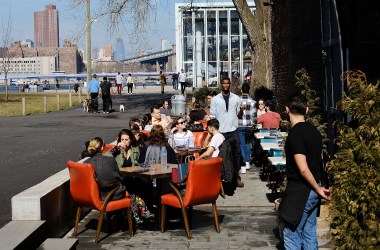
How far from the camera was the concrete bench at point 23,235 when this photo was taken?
6.90 m

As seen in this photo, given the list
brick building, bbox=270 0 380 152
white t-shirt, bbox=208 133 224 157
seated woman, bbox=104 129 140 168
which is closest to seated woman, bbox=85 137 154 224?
seated woman, bbox=104 129 140 168

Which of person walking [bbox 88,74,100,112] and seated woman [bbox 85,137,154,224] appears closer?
seated woman [bbox 85,137,154,224]

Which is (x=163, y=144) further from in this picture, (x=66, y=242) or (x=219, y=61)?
(x=219, y=61)

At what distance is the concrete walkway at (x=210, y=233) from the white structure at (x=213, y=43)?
57132 millimetres

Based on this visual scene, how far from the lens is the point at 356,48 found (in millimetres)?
9055

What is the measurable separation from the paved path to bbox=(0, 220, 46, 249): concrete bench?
5.50 ft

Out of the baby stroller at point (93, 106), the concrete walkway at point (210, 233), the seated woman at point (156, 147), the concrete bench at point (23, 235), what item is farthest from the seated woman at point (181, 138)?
the baby stroller at point (93, 106)

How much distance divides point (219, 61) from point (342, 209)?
6365 cm

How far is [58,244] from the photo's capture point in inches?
293

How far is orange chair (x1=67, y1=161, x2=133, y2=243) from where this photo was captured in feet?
27.7

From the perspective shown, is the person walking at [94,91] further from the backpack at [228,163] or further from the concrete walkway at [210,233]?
the concrete walkway at [210,233]

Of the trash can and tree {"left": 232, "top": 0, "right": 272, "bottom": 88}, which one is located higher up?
tree {"left": 232, "top": 0, "right": 272, "bottom": 88}

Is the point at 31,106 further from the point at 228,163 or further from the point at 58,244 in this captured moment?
the point at 58,244

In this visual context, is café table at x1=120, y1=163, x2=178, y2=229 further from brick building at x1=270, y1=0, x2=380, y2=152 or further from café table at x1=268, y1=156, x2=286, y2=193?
brick building at x1=270, y1=0, x2=380, y2=152
